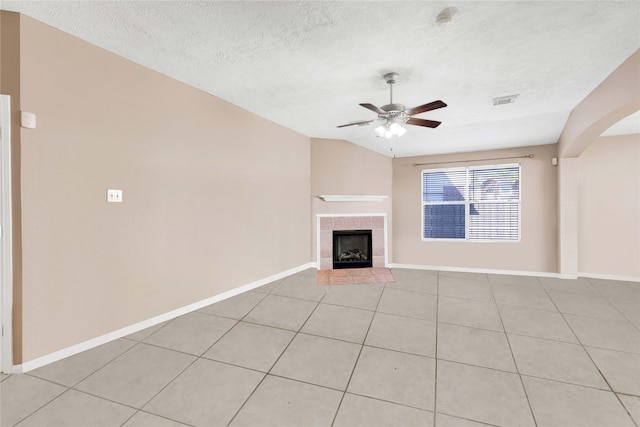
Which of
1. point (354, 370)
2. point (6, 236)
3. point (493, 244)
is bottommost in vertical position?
point (354, 370)

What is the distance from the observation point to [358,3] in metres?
1.66

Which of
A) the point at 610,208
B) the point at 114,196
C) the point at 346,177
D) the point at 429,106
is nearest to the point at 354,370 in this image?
the point at 429,106

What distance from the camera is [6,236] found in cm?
184

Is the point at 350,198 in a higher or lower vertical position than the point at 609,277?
higher

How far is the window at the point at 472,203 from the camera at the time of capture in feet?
15.7

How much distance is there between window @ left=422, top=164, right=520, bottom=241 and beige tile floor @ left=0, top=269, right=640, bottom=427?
1.89 meters

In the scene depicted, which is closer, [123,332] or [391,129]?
[123,332]

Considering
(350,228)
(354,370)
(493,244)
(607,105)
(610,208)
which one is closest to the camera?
(354,370)

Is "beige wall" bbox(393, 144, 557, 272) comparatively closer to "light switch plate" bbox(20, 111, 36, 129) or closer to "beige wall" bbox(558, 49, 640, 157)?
"beige wall" bbox(558, 49, 640, 157)

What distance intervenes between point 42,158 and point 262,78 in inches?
74.1

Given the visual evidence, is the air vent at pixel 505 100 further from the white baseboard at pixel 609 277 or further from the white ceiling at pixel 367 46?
the white baseboard at pixel 609 277

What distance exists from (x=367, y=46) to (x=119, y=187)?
7.97ft

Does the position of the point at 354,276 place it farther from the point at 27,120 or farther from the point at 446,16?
the point at 27,120

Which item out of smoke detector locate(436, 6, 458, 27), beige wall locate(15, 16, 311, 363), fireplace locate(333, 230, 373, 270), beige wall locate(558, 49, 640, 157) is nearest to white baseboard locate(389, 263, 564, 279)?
fireplace locate(333, 230, 373, 270)
